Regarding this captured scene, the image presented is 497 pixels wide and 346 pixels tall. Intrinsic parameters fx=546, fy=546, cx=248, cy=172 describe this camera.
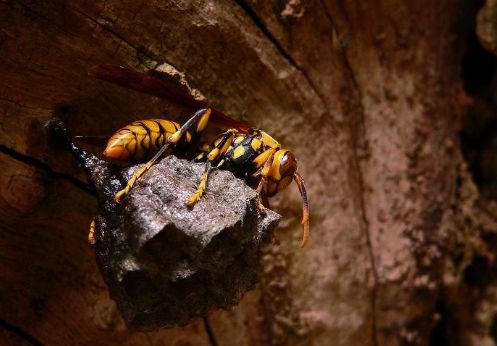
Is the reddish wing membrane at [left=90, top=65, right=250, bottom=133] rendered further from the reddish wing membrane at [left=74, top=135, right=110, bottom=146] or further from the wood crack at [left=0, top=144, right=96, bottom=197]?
the wood crack at [left=0, top=144, right=96, bottom=197]

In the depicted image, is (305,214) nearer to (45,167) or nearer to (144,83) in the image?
(144,83)

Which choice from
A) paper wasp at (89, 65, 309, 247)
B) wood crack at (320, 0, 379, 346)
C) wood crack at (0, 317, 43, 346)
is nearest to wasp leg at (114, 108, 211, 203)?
paper wasp at (89, 65, 309, 247)

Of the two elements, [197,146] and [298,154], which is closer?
[197,146]

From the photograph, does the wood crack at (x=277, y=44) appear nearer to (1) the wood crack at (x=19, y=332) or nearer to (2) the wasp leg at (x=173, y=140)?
(2) the wasp leg at (x=173, y=140)

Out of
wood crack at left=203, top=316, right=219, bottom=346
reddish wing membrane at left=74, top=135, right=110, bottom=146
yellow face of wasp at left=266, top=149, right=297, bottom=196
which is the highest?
yellow face of wasp at left=266, top=149, right=297, bottom=196

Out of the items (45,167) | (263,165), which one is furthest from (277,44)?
(45,167)

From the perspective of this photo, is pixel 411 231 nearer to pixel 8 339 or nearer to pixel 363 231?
pixel 363 231
